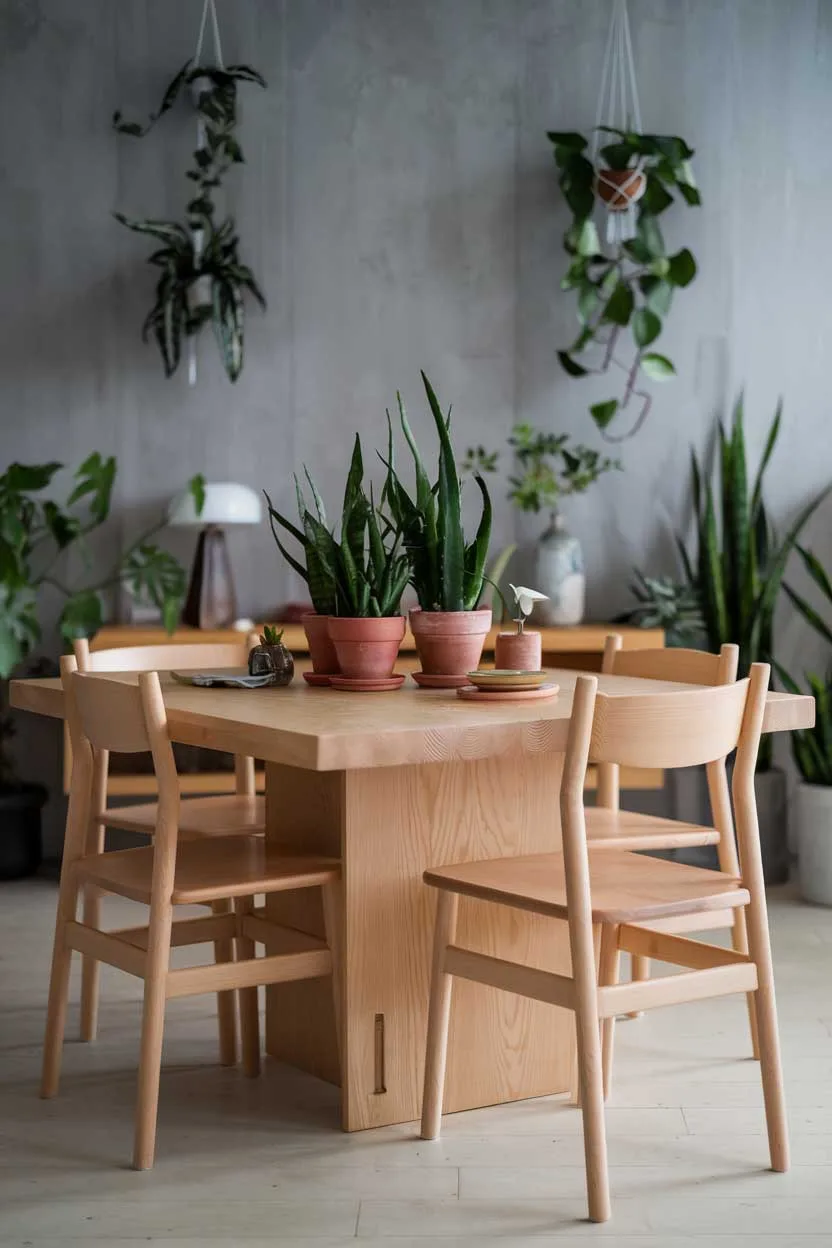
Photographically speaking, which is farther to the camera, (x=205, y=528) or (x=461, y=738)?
(x=205, y=528)

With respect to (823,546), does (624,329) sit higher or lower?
higher

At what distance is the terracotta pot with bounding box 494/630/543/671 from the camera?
3.00 m

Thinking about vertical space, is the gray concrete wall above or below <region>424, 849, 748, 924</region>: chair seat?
above

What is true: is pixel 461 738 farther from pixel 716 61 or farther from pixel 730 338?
pixel 716 61

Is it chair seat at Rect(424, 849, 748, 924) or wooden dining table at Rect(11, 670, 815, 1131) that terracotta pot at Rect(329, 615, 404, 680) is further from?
chair seat at Rect(424, 849, 748, 924)

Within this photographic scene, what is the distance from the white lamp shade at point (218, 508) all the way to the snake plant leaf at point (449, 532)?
203cm

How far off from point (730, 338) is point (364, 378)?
50.2 inches

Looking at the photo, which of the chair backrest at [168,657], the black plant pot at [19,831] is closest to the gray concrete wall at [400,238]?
the black plant pot at [19,831]

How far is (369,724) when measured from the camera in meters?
2.45

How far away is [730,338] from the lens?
536 cm

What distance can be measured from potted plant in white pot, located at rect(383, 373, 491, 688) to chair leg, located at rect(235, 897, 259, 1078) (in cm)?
61

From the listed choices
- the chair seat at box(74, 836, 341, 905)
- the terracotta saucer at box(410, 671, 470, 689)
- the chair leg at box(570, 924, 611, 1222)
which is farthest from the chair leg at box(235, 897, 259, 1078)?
the chair leg at box(570, 924, 611, 1222)

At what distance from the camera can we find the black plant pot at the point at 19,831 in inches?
194

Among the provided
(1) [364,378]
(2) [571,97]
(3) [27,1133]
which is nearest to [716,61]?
(2) [571,97]
